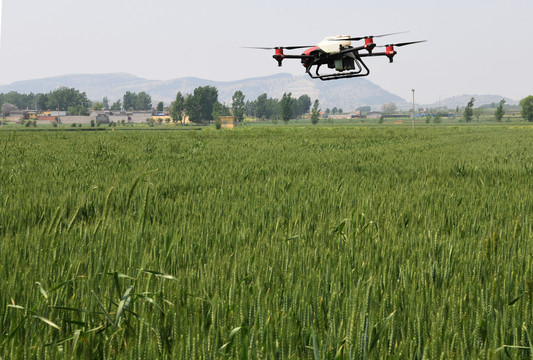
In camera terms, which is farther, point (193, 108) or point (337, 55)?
point (193, 108)

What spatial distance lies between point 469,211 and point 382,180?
3.25 meters

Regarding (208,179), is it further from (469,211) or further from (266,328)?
(266,328)

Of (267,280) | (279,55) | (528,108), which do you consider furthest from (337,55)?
(528,108)

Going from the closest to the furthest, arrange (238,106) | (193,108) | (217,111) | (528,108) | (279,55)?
1. (279,55)
2. (528,108)
3. (193,108)
4. (217,111)
5. (238,106)

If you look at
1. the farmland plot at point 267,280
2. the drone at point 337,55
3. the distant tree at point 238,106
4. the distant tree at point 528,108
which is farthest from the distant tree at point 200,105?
the farmland plot at point 267,280

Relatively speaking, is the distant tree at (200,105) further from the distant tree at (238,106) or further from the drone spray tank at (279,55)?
the drone spray tank at (279,55)

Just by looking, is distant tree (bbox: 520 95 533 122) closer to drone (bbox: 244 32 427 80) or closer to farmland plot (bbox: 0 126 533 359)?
drone (bbox: 244 32 427 80)

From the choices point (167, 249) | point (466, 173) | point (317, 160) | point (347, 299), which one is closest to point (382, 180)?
point (466, 173)

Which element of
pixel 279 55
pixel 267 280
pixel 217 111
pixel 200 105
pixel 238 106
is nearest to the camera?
pixel 267 280

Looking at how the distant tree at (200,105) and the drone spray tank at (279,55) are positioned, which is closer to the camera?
the drone spray tank at (279,55)

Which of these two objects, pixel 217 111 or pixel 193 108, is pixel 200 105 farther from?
pixel 217 111

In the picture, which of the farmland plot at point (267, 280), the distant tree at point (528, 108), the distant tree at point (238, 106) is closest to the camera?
the farmland plot at point (267, 280)

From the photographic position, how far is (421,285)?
2.61 meters

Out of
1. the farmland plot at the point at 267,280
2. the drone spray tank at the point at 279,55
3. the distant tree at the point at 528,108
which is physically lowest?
the farmland plot at the point at 267,280
